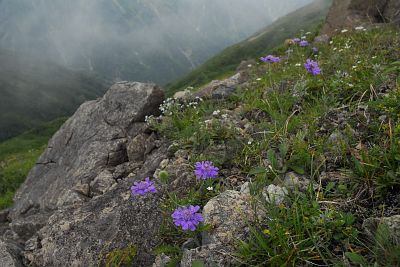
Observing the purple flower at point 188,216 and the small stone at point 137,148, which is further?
the small stone at point 137,148

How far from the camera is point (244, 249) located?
159 inches

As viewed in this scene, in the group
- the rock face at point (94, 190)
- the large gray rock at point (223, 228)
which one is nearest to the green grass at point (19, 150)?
the rock face at point (94, 190)

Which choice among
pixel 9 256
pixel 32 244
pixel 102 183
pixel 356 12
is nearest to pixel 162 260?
pixel 9 256

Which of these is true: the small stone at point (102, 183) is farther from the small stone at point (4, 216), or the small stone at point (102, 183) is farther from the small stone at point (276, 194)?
the small stone at point (4, 216)

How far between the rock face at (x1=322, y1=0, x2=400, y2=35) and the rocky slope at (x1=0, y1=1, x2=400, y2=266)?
4397mm

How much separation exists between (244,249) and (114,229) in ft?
8.47

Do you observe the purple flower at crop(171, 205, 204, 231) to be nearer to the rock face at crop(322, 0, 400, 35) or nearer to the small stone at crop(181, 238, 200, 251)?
the small stone at crop(181, 238, 200, 251)

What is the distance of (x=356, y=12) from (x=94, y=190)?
13.0 metres

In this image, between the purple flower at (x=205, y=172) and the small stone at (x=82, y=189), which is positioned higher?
the purple flower at (x=205, y=172)

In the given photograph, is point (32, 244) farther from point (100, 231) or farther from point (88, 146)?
point (88, 146)

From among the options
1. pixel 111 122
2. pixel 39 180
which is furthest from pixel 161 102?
pixel 39 180

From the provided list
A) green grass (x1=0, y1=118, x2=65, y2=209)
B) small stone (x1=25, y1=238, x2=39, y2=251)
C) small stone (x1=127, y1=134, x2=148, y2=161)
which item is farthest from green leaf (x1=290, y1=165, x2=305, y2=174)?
green grass (x1=0, y1=118, x2=65, y2=209)

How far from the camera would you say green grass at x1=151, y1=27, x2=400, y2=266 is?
3.89 m

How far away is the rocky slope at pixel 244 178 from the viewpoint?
404cm
